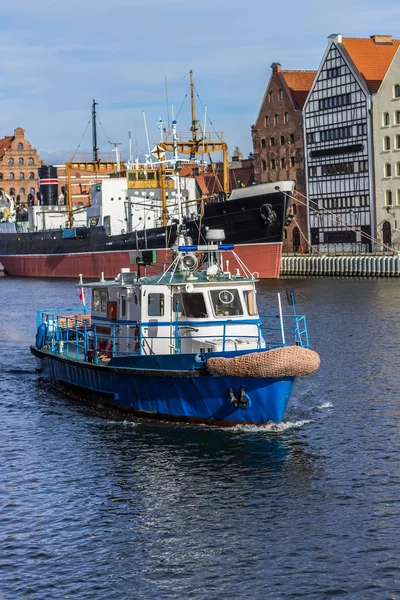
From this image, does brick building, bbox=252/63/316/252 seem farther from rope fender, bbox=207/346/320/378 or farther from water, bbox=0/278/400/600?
rope fender, bbox=207/346/320/378

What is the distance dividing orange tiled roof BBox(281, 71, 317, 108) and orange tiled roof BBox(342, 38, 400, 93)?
944 cm

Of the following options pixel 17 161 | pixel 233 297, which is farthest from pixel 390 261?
pixel 17 161

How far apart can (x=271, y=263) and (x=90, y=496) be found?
197ft

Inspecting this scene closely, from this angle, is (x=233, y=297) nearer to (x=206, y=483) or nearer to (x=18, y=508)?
(x=206, y=483)

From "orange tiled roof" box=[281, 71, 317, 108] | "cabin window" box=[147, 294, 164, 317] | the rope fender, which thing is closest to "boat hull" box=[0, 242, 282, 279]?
"orange tiled roof" box=[281, 71, 317, 108]

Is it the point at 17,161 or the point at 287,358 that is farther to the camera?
the point at 17,161

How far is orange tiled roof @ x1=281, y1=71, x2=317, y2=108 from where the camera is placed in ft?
347

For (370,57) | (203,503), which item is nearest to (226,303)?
(203,503)

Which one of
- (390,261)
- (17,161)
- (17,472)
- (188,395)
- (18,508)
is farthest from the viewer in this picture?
(17,161)

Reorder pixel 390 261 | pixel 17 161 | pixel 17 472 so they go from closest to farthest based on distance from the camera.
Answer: pixel 17 472
pixel 390 261
pixel 17 161

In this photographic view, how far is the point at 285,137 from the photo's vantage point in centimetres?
10650

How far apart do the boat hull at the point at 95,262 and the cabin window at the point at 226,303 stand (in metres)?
40.4

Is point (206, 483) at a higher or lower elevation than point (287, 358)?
lower

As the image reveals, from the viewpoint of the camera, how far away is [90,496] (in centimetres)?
2148
